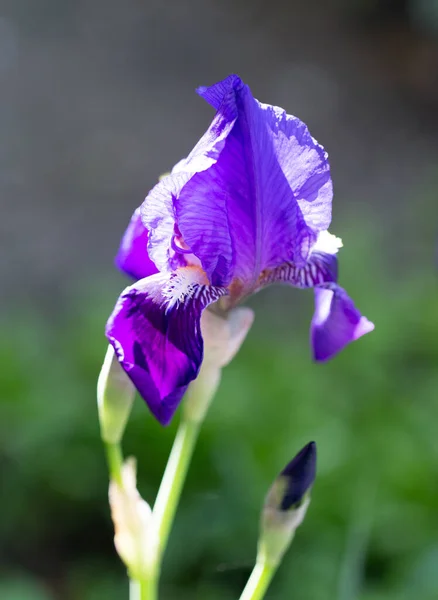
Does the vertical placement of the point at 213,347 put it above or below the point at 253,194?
below

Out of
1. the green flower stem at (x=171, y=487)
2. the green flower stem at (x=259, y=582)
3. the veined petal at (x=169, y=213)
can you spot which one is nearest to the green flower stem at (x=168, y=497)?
the green flower stem at (x=171, y=487)

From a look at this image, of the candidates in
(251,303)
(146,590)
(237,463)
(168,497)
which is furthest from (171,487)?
(251,303)

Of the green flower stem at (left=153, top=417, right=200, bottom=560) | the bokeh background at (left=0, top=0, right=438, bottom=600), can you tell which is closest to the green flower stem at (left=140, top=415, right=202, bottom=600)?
the green flower stem at (left=153, top=417, right=200, bottom=560)

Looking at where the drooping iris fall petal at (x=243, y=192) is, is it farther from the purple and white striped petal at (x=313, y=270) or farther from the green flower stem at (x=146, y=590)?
the green flower stem at (x=146, y=590)

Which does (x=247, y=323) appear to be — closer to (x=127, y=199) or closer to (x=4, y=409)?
(x=4, y=409)

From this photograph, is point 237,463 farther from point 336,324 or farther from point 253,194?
point 253,194

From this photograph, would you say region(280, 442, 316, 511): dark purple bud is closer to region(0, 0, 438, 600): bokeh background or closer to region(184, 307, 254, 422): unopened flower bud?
region(184, 307, 254, 422): unopened flower bud
